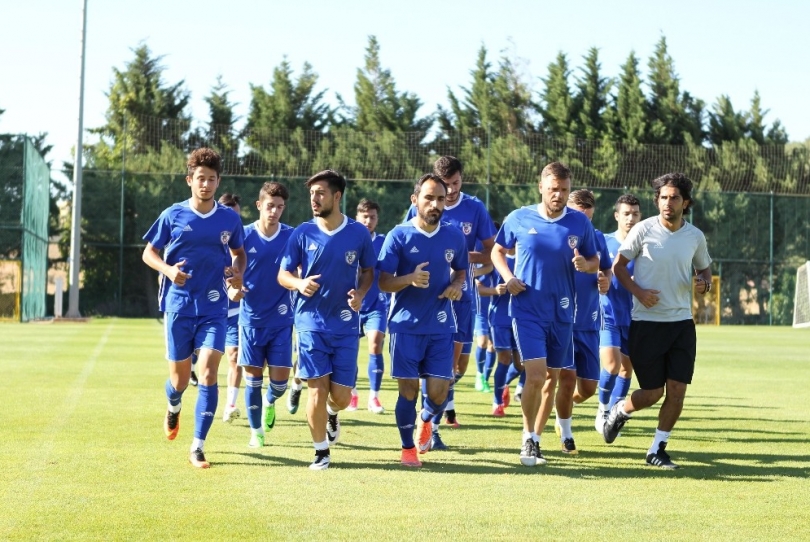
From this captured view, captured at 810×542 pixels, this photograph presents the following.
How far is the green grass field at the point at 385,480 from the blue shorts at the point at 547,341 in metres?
0.80

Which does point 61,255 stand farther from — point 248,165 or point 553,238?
point 553,238

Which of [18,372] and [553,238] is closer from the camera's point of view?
[553,238]

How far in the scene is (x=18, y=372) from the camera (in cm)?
1666

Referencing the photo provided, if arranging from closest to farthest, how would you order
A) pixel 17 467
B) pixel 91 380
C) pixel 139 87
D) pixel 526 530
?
1. pixel 526 530
2. pixel 17 467
3. pixel 91 380
4. pixel 139 87

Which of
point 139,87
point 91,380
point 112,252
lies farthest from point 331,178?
point 139,87

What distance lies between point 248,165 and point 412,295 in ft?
108

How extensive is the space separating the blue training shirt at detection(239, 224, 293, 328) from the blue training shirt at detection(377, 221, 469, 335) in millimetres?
1520

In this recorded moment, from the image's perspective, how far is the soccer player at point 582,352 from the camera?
9.77m

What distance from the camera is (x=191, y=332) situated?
29.5ft

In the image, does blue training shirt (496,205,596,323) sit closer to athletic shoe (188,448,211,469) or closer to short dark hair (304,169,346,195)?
short dark hair (304,169,346,195)

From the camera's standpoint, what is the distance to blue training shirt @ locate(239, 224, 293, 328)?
33.1 ft

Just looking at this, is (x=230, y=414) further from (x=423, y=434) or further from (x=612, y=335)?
(x=612, y=335)

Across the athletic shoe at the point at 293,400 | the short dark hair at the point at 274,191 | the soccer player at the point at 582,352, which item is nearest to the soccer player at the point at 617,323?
the soccer player at the point at 582,352

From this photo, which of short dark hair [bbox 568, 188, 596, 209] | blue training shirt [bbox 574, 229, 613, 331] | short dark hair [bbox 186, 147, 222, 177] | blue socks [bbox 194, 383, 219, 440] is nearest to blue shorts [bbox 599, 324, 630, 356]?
blue training shirt [bbox 574, 229, 613, 331]
